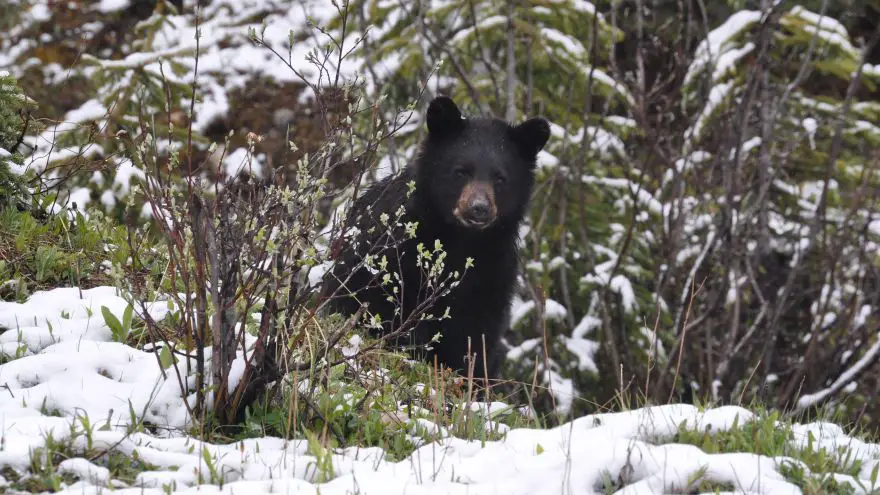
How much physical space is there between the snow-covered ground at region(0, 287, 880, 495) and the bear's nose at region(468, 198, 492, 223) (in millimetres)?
1957

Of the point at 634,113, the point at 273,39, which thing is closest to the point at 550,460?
the point at 634,113

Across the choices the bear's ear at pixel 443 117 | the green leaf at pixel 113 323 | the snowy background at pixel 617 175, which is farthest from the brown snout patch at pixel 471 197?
the green leaf at pixel 113 323

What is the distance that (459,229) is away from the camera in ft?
18.8

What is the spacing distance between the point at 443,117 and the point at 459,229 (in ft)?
2.36

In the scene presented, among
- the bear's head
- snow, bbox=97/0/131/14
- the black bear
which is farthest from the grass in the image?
snow, bbox=97/0/131/14

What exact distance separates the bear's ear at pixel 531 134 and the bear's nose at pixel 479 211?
757 millimetres

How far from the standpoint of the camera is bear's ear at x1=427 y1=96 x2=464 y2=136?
5738 millimetres

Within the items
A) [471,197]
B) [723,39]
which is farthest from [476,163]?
[723,39]

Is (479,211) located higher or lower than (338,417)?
higher

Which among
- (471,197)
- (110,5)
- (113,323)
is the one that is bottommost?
(113,323)

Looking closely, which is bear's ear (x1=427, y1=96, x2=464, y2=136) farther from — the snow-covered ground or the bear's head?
the snow-covered ground

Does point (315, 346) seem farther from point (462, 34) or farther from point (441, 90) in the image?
point (441, 90)

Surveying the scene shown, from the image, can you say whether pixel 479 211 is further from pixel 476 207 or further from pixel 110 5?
pixel 110 5

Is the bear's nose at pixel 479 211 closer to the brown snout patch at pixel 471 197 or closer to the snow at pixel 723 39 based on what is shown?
the brown snout patch at pixel 471 197
